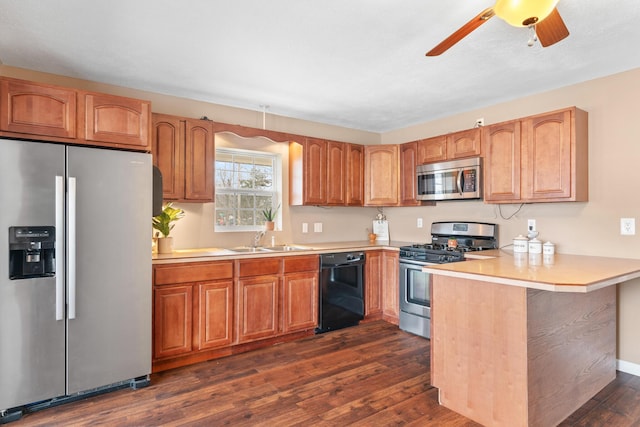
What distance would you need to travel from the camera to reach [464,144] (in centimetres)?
379

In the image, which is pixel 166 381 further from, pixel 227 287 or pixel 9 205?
pixel 9 205

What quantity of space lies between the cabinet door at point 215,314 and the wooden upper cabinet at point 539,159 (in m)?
2.71

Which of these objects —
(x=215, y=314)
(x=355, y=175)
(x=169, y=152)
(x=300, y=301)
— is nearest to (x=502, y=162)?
(x=355, y=175)

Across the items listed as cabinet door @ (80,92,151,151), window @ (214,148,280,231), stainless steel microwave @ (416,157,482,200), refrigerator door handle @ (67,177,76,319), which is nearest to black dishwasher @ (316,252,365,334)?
window @ (214,148,280,231)

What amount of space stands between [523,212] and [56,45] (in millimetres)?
4196

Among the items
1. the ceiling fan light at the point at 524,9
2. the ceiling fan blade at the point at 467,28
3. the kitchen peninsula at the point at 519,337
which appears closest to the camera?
the ceiling fan light at the point at 524,9

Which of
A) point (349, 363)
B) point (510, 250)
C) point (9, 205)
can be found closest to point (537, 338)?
point (349, 363)

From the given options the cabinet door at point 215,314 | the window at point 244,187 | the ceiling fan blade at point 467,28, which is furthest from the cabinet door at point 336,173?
the ceiling fan blade at point 467,28

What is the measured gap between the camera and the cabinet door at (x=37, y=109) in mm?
2316

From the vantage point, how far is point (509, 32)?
2338mm

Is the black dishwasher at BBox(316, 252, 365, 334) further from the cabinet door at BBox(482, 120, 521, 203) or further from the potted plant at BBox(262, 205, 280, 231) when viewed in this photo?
the cabinet door at BBox(482, 120, 521, 203)

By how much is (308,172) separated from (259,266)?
132 centimetres

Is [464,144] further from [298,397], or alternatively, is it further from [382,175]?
[298,397]

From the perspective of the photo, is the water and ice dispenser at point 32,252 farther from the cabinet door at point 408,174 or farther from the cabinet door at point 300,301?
the cabinet door at point 408,174
